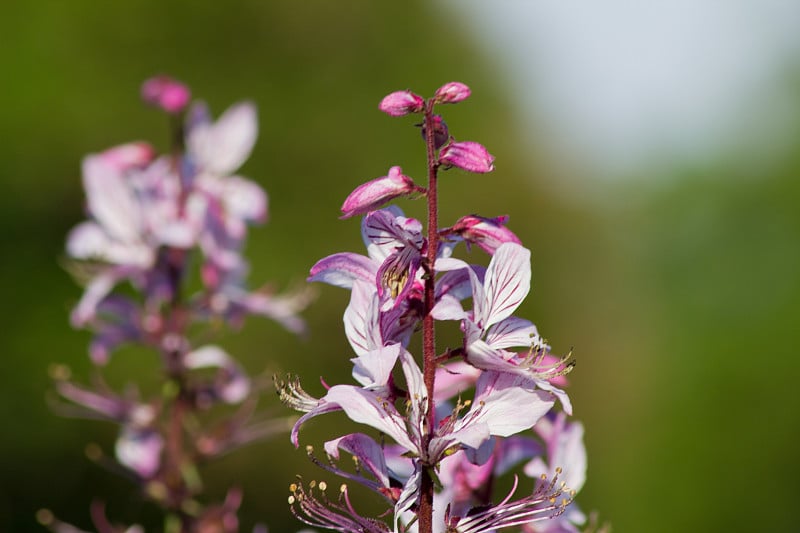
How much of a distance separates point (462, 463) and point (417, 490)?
21.0 inches

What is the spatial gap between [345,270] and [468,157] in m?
0.33

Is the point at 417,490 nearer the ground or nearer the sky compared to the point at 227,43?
nearer the sky

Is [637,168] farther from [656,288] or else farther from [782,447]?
[782,447]

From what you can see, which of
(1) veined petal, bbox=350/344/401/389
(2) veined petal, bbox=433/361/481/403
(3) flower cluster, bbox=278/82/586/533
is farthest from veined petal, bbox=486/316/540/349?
(1) veined petal, bbox=350/344/401/389

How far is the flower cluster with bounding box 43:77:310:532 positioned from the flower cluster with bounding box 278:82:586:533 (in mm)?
1679

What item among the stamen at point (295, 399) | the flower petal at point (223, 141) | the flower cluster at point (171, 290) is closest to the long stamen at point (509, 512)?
the stamen at point (295, 399)

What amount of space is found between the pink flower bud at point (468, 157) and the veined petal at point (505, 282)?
6.3 inches

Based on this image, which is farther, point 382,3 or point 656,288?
point 656,288

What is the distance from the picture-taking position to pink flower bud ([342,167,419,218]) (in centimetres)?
196

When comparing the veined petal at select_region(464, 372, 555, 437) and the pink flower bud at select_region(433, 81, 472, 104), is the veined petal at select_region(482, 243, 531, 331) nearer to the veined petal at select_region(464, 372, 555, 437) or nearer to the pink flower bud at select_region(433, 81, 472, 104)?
the veined petal at select_region(464, 372, 555, 437)

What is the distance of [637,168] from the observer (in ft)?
101

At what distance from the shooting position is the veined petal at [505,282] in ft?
6.56

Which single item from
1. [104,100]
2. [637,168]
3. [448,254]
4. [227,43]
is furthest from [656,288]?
[448,254]

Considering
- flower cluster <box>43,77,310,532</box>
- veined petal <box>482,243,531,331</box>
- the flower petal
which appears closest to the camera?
veined petal <box>482,243,531,331</box>
